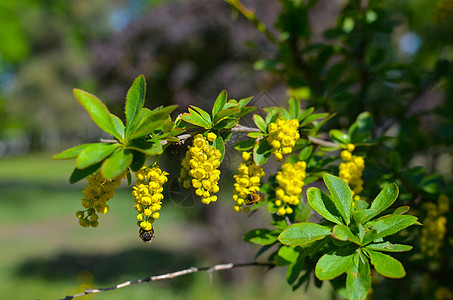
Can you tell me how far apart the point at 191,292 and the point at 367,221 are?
3.44 metres

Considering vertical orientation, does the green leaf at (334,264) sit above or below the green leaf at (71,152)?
below

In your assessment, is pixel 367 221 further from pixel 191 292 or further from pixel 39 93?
pixel 39 93

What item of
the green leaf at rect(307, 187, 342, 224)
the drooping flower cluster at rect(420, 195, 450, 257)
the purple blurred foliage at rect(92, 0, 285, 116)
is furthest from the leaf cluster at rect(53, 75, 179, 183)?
the purple blurred foliage at rect(92, 0, 285, 116)

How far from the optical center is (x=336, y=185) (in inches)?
24.1

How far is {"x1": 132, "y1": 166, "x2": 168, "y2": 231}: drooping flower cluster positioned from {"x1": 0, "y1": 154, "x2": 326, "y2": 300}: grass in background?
1395 mm

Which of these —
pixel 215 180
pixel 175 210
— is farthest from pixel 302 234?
pixel 175 210

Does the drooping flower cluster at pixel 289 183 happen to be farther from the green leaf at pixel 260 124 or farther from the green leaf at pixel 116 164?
the green leaf at pixel 116 164

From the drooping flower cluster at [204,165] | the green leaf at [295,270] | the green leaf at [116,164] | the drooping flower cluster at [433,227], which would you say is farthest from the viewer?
the drooping flower cluster at [433,227]

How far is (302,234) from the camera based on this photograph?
0.58m

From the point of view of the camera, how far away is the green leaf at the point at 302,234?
1.90ft

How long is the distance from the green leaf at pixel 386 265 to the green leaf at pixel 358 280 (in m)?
0.02

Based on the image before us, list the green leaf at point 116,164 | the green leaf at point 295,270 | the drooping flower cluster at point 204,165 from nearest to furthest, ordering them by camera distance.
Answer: the green leaf at point 116,164 < the drooping flower cluster at point 204,165 < the green leaf at point 295,270

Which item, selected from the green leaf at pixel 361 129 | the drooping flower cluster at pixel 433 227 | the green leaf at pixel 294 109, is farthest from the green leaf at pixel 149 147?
the drooping flower cluster at pixel 433 227

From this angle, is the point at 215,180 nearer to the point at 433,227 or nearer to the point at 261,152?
the point at 261,152
